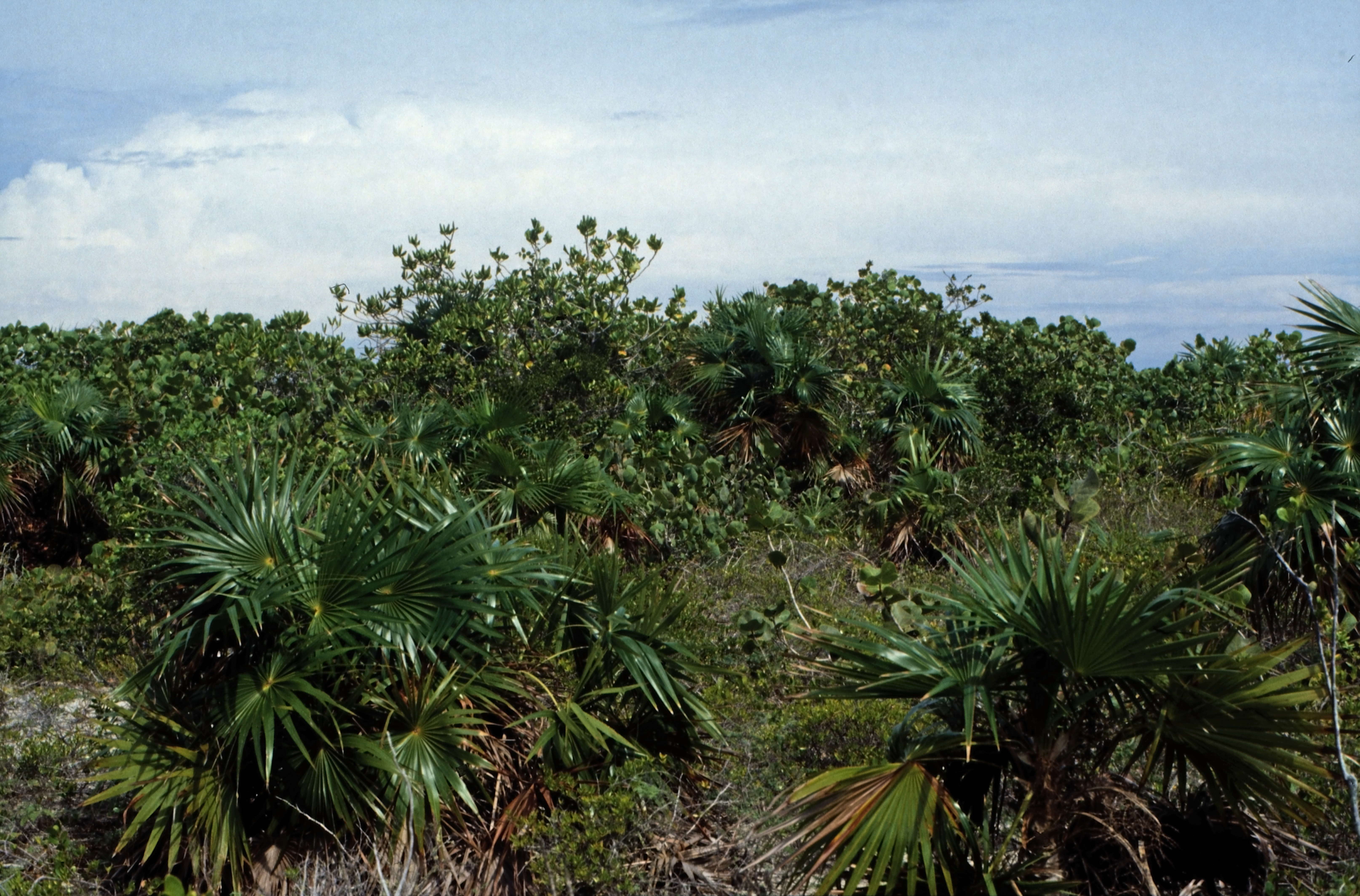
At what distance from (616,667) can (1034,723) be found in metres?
2.39

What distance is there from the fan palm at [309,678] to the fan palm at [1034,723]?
6.10ft

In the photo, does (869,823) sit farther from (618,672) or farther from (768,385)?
(768,385)

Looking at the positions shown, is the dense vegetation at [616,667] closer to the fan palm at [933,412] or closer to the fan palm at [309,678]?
the fan palm at [309,678]

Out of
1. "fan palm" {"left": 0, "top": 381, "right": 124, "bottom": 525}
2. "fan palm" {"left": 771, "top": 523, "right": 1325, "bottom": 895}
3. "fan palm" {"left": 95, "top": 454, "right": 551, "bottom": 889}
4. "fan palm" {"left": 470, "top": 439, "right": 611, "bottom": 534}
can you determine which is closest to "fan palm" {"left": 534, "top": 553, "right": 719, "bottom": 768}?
"fan palm" {"left": 95, "top": 454, "right": 551, "bottom": 889}

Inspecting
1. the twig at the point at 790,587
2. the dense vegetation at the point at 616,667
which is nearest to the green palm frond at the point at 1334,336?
the dense vegetation at the point at 616,667

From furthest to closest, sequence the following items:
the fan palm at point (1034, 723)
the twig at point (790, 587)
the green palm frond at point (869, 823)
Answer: the twig at point (790, 587)
the fan palm at point (1034, 723)
the green palm frond at point (869, 823)

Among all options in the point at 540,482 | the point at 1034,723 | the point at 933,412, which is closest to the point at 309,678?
the point at 1034,723

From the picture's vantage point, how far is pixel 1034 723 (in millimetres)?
4973

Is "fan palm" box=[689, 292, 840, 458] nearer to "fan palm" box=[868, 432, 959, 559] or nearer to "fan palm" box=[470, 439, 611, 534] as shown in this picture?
"fan palm" box=[868, 432, 959, 559]

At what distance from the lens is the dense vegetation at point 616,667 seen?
4859 mm

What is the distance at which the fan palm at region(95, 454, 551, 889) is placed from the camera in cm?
572

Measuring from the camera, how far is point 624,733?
661cm

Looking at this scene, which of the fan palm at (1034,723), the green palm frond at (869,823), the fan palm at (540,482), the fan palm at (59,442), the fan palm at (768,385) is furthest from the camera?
the fan palm at (768,385)

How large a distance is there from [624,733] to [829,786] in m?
2.13
